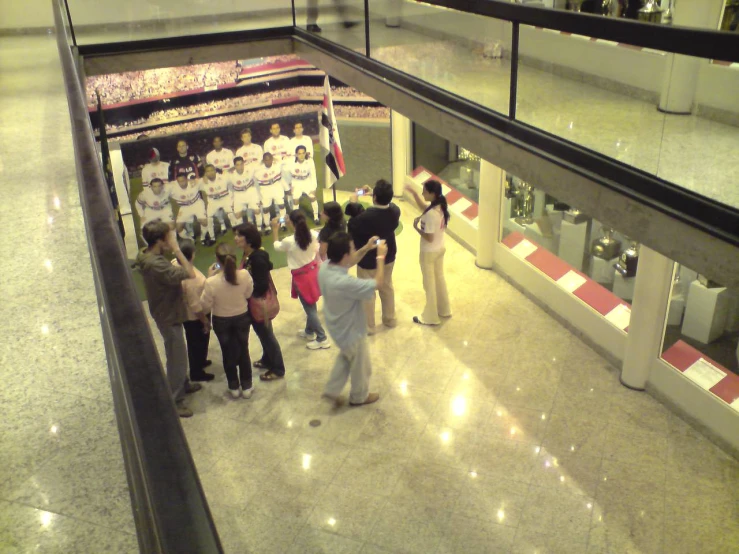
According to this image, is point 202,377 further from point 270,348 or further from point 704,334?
point 704,334

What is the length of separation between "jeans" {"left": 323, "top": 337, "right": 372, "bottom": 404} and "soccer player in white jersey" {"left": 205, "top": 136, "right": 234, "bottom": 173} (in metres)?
4.14

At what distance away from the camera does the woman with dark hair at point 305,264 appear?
22.2 feet

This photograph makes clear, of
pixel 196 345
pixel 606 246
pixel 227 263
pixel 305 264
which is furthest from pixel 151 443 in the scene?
pixel 606 246

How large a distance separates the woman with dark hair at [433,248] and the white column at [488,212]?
128 centimetres

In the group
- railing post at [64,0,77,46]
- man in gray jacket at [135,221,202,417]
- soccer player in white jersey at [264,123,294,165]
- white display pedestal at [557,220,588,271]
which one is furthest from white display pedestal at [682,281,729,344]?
railing post at [64,0,77,46]

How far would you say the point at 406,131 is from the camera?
1122cm

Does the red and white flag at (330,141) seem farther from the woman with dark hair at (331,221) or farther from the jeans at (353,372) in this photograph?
the jeans at (353,372)

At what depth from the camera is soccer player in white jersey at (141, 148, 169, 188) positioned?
28.3ft

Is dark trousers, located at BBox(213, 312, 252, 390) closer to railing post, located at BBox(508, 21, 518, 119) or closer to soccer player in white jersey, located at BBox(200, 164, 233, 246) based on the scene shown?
railing post, located at BBox(508, 21, 518, 119)

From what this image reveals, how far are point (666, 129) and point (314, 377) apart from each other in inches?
169

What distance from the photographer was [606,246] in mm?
7156

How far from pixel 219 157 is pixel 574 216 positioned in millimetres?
4714

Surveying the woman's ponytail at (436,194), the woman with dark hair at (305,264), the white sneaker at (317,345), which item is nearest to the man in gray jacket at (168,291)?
the woman with dark hair at (305,264)

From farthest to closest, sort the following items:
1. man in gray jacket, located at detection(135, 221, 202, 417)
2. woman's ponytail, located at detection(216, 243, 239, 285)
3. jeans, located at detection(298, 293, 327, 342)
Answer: jeans, located at detection(298, 293, 327, 342) → woman's ponytail, located at detection(216, 243, 239, 285) → man in gray jacket, located at detection(135, 221, 202, 417)
